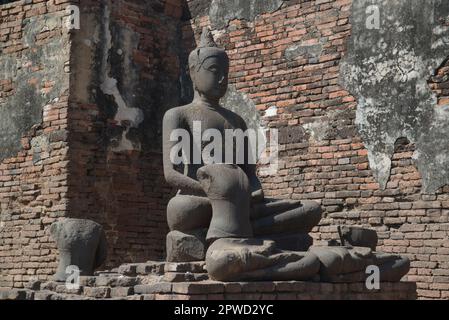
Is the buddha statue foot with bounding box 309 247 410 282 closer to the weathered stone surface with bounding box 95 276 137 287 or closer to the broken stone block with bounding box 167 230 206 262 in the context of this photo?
the broken stone block with bounding box 167 230 206 262

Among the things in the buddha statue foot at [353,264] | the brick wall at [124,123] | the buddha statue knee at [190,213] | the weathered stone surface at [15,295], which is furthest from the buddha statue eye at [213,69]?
the brick wall at [124,123]

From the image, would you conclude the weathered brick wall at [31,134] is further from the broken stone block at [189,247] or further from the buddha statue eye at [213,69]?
the broken stone block at [189,247]

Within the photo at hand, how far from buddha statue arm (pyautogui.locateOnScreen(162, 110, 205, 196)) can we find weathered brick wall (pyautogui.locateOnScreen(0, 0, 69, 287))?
9.69 ft

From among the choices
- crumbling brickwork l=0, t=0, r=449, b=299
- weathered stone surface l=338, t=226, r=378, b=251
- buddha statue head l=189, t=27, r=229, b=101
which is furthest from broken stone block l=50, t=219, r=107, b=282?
weathered stone surface l=338, t=226, r=378, b=251

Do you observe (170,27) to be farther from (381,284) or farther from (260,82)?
(381,284)

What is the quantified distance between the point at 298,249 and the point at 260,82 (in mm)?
3665

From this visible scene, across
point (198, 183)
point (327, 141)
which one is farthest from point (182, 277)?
point (327, 141)

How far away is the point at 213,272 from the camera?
5.45m

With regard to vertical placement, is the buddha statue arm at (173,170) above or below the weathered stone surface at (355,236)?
above

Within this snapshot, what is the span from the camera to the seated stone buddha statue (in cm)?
607

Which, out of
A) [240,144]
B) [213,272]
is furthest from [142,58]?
[213,272]

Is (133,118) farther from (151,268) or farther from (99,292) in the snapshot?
(99,292)

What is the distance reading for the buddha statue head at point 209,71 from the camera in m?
6.55

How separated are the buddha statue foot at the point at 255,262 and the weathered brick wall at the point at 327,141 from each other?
2.54m
